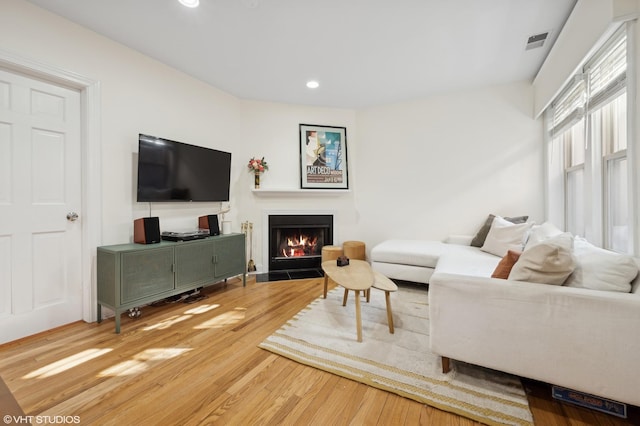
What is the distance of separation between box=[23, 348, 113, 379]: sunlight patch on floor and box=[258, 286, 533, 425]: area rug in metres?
1.14

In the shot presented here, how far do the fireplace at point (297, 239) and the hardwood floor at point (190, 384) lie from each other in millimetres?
1758

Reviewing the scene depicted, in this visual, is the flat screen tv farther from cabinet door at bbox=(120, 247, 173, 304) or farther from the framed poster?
the framed poster

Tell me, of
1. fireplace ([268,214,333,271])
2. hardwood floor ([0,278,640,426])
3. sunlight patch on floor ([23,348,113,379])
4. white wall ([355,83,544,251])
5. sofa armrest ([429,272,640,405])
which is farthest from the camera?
fireplace ([268,214,333,271])

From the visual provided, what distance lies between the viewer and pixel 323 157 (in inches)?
162

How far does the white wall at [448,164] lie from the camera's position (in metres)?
3.37

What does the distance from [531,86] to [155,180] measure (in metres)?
4.57

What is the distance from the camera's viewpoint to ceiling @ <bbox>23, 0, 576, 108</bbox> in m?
2.04

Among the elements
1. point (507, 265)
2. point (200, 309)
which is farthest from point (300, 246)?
point (507, 265)

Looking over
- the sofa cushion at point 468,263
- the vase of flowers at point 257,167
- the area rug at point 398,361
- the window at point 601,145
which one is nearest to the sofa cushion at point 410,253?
the sofa cushion at point 468,263

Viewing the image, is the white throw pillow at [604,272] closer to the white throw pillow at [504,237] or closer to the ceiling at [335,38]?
the white throw pillow at [504,237]

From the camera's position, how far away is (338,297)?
111 inches

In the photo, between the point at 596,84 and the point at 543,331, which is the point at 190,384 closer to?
the point at 543,331

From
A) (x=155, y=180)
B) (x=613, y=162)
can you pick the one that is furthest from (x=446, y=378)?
(x=155, y=180)

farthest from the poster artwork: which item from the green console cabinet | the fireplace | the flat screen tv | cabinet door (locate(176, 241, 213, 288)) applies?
cabinet door (locate(176, 241, 213, 288))
